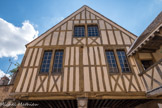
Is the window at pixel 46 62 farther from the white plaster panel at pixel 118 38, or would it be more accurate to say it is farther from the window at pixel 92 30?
the white plaster panel at pixel 118 38

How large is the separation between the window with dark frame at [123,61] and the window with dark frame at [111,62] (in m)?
0.33

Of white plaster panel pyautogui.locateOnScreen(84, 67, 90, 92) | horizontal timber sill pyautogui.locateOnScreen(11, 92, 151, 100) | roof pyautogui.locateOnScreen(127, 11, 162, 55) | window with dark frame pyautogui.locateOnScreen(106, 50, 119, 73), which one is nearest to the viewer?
roof pyautogui.locateOnScreen(127, 11, 162, 55)

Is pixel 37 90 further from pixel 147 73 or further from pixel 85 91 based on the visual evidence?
pixel 147 73

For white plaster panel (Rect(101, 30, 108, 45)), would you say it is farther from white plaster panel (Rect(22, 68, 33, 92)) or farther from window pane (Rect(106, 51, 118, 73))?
white plaster panel (Rect(22, 68, 33, 92))

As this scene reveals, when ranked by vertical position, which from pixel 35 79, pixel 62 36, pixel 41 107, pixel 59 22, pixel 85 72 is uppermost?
pixel 59 22

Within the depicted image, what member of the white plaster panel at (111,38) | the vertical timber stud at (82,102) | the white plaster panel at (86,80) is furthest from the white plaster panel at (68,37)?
the vertical timber stud at (82,102)

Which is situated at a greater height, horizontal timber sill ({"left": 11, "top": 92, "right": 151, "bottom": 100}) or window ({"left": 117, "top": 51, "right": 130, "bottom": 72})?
window ({"left": 117, "top": 51, "right": 130, "bottom": 72})

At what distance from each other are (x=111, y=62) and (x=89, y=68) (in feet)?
4.31

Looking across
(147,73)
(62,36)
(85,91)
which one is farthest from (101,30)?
(85,91)

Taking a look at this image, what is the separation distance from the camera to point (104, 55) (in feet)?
15.1

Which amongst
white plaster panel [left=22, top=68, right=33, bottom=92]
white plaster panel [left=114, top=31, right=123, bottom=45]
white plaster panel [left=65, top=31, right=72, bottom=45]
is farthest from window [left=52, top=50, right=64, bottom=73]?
white plaster panel [left=114, top=31, right=123, bottom=45]

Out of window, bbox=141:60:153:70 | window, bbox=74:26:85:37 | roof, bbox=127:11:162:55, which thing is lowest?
window, bbox=141:60:153:70

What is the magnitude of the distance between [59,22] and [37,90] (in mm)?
4796

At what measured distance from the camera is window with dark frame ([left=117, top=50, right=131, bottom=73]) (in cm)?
434
